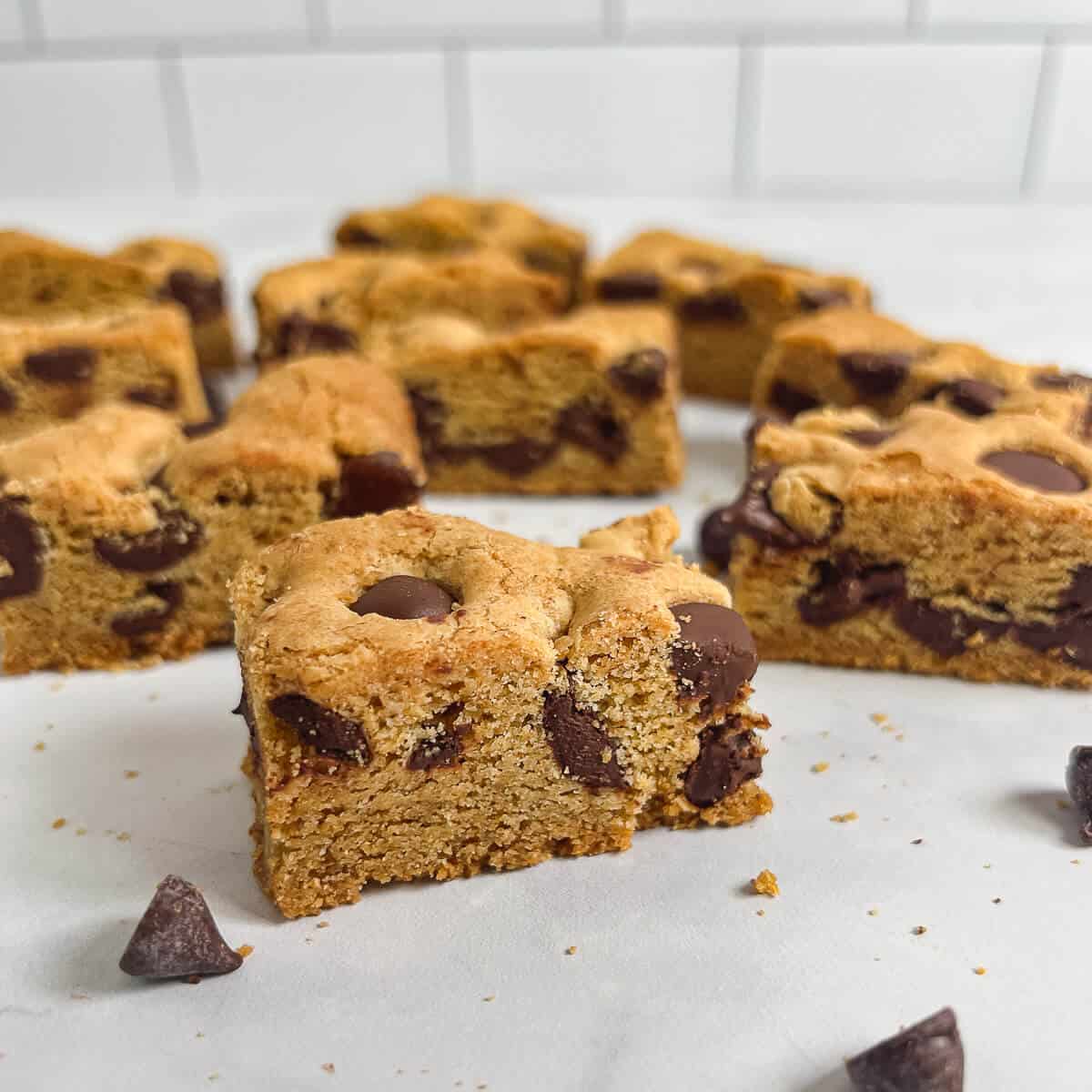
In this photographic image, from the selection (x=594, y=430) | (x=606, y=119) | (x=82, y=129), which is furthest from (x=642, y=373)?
(x=82, y=129)

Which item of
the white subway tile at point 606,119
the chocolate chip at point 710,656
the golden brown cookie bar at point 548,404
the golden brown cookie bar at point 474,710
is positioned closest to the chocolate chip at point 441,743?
the golden brown cookie bar at point 474,710

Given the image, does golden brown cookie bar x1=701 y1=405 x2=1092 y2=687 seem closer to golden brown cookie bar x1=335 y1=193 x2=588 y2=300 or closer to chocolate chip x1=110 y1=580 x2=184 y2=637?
chocolate chip x1=110 y1=580 x2=184 y2=637

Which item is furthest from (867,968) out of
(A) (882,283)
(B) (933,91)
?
(B) (933,91)

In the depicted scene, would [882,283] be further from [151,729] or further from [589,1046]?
[589,1046]

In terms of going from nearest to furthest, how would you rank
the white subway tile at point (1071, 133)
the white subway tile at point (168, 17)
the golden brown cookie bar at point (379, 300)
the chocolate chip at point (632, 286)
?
the golden brown cookie bar at point (379, 300)
the chocolate chip at point (632, 286)
the white subway tile at point (1071, 133)
the white subway tile at point (168, 17)

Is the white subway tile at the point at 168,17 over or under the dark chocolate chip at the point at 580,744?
over

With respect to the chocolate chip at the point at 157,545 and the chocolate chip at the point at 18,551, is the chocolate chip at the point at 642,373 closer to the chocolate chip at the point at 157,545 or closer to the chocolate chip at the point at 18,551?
the chocolate chip at the point at 157,545

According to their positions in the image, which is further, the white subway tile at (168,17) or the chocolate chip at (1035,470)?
the white subway tile at (168,17)
